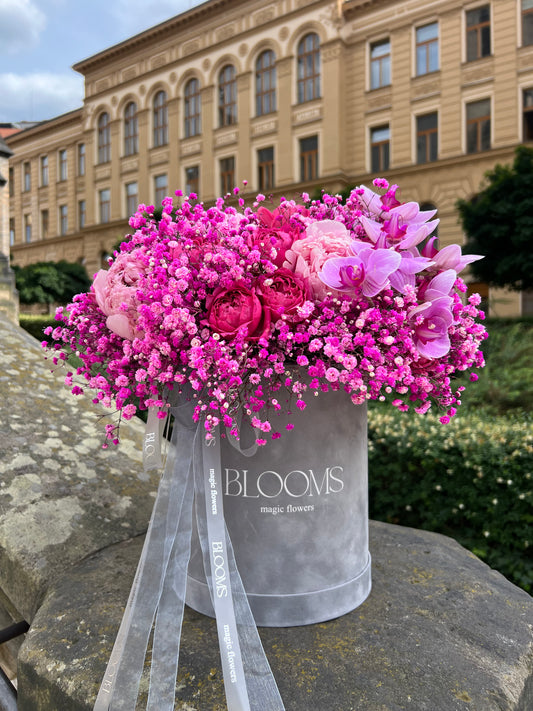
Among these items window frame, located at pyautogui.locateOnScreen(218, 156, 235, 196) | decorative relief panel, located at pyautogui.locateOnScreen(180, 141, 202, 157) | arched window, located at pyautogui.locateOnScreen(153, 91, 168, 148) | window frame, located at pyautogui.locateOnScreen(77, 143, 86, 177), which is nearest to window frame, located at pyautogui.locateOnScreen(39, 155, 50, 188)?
window frame, located at pyautogui.locateOnScreen(77, 143, 86, 177)

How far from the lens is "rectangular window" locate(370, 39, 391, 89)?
19.3 metres

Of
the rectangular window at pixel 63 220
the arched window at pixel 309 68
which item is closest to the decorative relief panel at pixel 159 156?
the arched window at pixel 309 68

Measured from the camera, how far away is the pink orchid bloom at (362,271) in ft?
3.34

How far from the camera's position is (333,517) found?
1.24 meters

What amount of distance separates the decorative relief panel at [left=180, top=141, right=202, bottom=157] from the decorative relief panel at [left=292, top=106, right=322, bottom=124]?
193 inches

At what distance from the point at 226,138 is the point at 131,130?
6.46m

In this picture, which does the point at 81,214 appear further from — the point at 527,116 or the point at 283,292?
the point at 283,292

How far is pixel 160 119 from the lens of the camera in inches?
980

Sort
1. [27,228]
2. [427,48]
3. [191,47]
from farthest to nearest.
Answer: [27,228] < [191,47] < [427,48]

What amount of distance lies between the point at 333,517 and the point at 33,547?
94 cm

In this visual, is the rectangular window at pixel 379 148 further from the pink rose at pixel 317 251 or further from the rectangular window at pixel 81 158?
the pink rose at pixel 317 251

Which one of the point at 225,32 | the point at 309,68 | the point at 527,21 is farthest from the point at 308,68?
the point at 527,21

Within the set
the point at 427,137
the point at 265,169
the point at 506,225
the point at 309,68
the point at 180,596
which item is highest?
the point at 309,68

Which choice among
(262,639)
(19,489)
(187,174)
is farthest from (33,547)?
(187,174)
